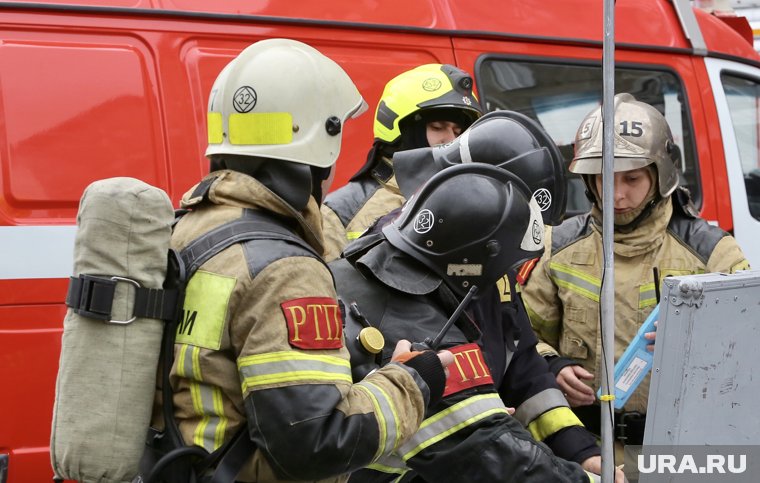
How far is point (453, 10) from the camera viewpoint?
4801 millimetres

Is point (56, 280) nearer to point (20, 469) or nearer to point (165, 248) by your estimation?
point (20, 469)

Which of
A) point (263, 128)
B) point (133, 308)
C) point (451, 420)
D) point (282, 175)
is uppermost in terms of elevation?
point (263, 128)

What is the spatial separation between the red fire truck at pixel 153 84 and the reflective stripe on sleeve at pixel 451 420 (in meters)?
2.02

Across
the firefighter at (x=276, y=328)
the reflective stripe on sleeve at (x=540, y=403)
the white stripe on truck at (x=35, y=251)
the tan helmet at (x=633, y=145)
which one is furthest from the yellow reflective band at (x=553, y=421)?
the white stripe on truck at (x=35, y=251)

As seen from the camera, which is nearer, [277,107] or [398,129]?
[277,107]

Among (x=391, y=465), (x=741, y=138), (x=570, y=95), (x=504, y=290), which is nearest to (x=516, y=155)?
(x=504, y=290)

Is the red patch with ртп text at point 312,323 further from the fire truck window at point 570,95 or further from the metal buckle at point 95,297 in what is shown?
the fire truck window at point 570,95

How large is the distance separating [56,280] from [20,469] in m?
0.71

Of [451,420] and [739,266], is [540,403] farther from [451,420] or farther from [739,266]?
[739,266]

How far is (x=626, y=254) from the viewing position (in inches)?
137

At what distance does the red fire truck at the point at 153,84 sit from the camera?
3.77m

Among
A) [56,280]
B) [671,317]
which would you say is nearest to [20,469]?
[56,280]

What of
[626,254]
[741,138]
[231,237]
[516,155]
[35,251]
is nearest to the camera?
[231,237]

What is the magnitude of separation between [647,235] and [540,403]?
3.29 feet
